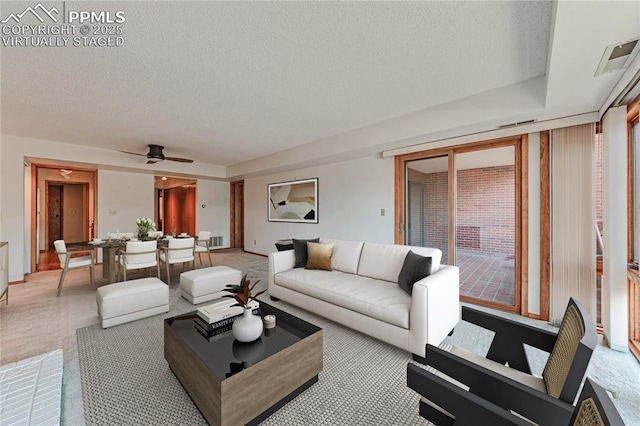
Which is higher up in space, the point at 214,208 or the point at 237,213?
the point at 214,208

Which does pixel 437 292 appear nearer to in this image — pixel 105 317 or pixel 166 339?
pixel 166 339

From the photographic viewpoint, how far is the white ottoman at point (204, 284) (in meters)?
3.33

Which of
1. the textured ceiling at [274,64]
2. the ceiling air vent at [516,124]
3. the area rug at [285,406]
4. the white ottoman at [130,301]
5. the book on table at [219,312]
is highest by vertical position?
the textured ceiling at [274,64]

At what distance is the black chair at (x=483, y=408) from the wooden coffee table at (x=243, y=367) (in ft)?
2.65

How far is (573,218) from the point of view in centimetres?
273

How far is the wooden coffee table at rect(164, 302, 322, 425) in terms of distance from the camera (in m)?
1.40

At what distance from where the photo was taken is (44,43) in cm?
200

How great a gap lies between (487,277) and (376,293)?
79.8 inches

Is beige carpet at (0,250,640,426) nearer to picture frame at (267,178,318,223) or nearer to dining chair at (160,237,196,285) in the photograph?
dining chair at (160,237,196,285)

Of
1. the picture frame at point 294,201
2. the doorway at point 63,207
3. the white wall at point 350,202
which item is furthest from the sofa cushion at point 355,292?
the doorway at point 63,207

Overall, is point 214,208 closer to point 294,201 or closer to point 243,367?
point 294,201

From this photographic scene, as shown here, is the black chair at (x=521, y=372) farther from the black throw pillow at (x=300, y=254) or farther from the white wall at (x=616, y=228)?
the black throw pillow at (x=300, y=254)

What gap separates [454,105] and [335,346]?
9.99ft

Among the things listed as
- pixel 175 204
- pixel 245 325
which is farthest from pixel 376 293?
pixel 175 204
